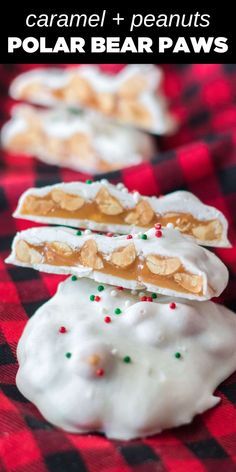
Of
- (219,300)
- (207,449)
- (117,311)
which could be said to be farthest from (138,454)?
(219,300)

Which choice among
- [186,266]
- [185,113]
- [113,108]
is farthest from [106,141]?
[186,266]

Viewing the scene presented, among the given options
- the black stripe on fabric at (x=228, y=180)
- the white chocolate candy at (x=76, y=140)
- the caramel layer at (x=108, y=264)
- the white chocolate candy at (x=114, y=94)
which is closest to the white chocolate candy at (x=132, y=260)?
the caramel layer at (x=108, y=264)

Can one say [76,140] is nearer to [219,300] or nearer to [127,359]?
[219,300]

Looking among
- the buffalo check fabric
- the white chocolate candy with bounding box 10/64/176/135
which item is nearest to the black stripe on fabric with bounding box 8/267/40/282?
the buffalo check fabric

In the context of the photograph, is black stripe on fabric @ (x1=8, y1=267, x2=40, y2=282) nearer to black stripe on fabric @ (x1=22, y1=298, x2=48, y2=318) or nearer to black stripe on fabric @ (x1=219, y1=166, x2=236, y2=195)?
black stripe on fabric @ (x1=22, y1=298, x2=48, y2=318)

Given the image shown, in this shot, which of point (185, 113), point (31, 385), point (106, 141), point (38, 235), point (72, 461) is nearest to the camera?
point (72, 461)
